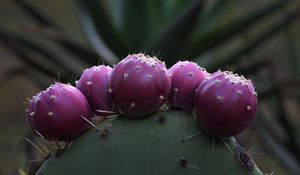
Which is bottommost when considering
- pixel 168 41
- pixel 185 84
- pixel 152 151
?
pixel 152 151

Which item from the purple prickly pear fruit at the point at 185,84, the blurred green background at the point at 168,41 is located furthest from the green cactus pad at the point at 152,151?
the blurred green background at the point at 168,41

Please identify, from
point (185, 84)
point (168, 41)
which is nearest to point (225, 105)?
point (185, 84)

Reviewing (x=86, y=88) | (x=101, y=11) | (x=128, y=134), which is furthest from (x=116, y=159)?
(x=101, y=11)

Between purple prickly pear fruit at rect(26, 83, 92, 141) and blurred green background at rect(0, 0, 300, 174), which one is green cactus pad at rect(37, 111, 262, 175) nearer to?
purple prickly pear fruit at rect(26, 83, 92, 141)

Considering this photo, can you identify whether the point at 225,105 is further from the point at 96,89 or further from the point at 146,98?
the point at 96,89

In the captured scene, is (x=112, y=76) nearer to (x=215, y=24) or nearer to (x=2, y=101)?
(x=215, y=24)

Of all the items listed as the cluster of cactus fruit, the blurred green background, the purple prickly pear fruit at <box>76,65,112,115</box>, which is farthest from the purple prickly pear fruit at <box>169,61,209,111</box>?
the blurred green background
